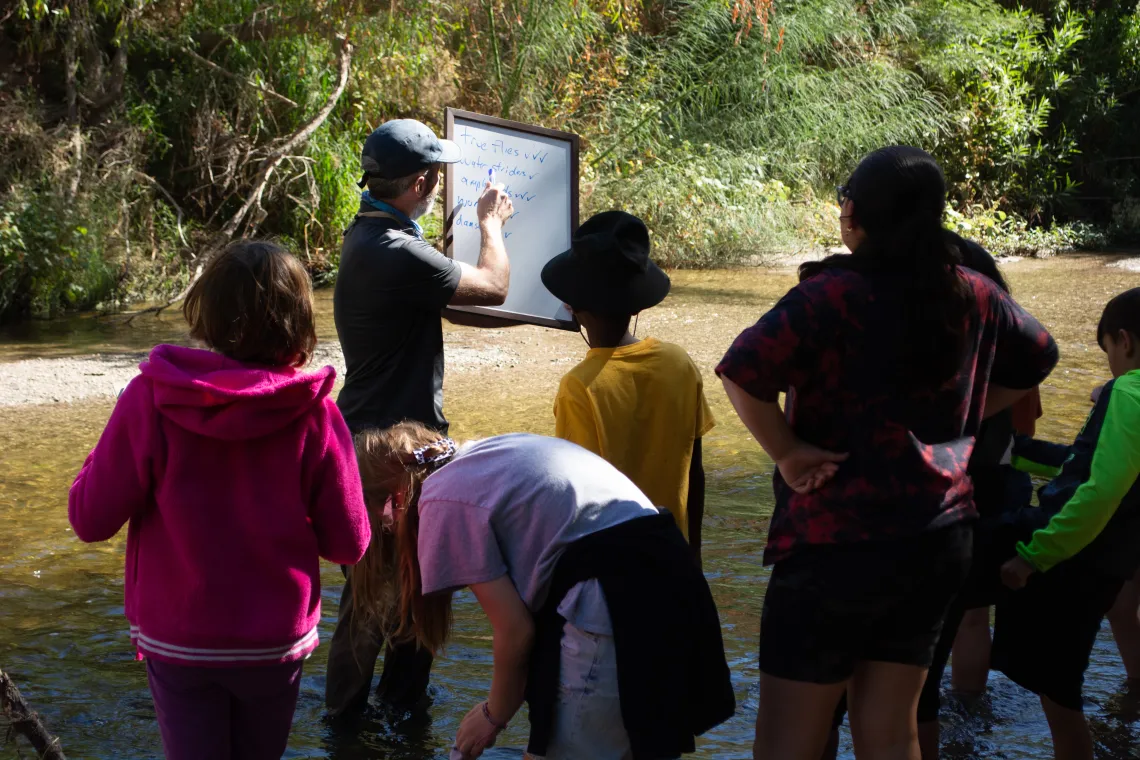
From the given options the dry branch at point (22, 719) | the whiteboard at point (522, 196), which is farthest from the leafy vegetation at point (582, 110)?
the dry branch at point (22, 719)

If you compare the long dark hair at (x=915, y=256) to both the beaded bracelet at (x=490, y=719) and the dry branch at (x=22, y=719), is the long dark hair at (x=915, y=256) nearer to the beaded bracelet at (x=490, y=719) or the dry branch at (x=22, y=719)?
the beaded bracelet at (x=490, y=719)

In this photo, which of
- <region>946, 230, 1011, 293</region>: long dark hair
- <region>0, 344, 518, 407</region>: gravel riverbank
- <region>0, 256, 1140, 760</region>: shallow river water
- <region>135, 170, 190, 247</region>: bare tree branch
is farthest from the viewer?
<region>135, 170, 190, 247</region>: bare tree branch

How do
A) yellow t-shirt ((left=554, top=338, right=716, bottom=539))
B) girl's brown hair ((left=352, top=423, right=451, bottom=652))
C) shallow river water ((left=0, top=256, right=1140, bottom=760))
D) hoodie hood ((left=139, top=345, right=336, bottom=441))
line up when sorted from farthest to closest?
1. shallow river water ((left=0, top=256, right=1140, bottom=760))
2. yellow t-shirt ((left=554, top=338, right=716, bottom=539))
3. girl's brown hair ((left=352, top=423, right=451, bottom=652))
4. hoodie hood ((left=139, top=345, right=336, bottom=441))

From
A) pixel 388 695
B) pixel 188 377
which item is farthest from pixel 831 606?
pixel 388 695

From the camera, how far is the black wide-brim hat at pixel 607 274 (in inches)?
117

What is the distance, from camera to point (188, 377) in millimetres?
2197

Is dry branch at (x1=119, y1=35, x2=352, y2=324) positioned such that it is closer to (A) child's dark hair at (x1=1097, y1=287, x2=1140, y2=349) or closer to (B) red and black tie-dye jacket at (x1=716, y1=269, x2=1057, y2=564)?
(A) child's dark hair at (x1=1097, y1=287, x2=1140, y2=349)

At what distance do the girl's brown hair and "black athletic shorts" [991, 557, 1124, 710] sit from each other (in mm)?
1457

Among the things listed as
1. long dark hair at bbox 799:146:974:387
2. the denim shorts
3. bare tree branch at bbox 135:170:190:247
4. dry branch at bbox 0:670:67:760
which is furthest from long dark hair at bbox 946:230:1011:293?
bare tree branch at bbox 135:170:190:247

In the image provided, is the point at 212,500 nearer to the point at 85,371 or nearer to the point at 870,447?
the point at 870,447

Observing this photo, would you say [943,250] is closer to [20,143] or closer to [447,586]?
[447,586]

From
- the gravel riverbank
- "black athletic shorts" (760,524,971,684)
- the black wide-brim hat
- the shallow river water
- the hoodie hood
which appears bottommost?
the shallow river water

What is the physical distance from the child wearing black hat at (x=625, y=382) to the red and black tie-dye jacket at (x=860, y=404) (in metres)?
0.58

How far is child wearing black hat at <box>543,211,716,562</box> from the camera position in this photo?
2.91 meters
